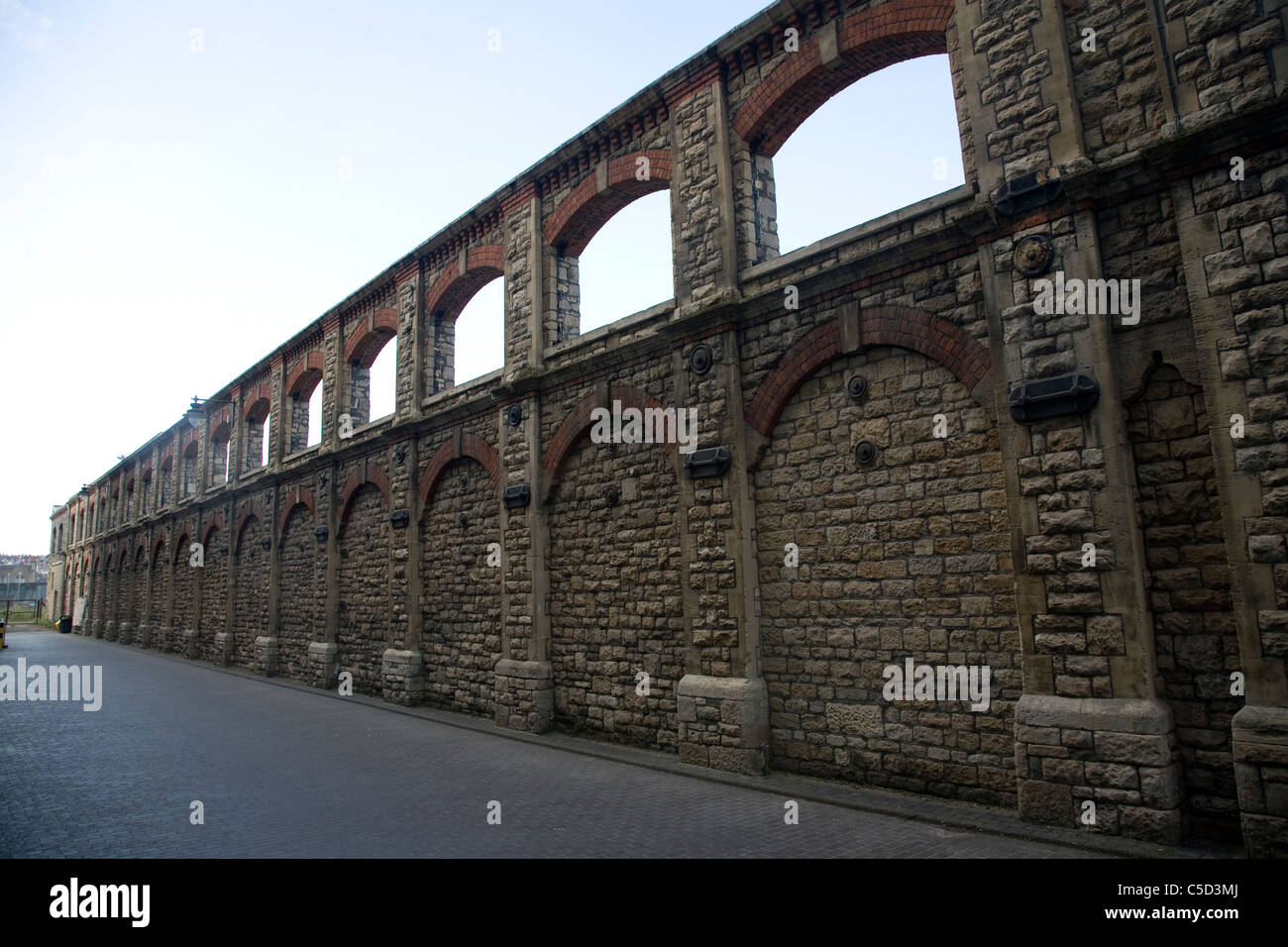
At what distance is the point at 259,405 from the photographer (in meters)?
22.3

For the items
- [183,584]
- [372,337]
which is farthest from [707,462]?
[183,584]

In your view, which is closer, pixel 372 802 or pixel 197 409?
pixel 372 802

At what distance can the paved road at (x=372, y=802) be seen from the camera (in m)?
5.57

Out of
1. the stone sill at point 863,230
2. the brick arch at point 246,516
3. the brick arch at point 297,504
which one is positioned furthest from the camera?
the brick arch at point 246,516

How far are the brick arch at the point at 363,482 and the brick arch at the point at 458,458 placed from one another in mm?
1479

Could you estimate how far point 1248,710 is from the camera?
4.95 meters

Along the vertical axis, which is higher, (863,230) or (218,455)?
(218,455)

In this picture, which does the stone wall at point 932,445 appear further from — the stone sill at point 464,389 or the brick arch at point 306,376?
the brick arch at point 306,376

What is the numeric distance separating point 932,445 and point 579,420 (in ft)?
16.8

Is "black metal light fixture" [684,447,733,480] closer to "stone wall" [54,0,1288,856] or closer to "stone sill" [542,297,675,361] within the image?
"stone wall" [54,0,1288,856]

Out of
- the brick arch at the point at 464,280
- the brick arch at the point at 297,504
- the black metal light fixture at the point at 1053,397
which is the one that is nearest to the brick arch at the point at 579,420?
the brick arch at the point at 464,280

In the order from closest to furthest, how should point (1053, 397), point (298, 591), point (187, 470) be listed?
1. point (1053, 397)
2. point (298, 591)
3. point (187, 470)

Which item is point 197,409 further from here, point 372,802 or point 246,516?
point 372,802
